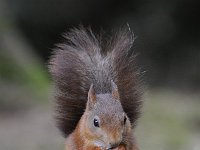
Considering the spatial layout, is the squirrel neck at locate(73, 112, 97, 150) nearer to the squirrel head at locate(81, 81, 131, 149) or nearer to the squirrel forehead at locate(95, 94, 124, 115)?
the squirrel head at locate(81, 81, 131, 149)

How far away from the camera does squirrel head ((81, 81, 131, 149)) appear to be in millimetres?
3717

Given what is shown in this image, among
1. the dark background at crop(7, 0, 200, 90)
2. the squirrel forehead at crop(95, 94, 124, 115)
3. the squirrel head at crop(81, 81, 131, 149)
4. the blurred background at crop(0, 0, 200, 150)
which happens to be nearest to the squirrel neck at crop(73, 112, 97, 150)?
the squirrel head at crop(81, 81, 131, 149)

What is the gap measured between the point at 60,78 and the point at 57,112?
19cm

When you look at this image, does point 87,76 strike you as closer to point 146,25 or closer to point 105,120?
point 105,120

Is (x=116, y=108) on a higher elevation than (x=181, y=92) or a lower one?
lower

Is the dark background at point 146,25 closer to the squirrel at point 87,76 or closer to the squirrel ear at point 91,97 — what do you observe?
the squirrel at point 87,76

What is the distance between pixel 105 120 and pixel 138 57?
632cm

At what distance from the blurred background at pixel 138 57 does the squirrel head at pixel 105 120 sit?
2962 mm

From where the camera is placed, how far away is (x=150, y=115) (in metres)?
7.84

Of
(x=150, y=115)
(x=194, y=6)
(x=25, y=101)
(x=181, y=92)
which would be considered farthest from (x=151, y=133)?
(x=194, y=6)

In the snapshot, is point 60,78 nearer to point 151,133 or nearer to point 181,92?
point 151,133

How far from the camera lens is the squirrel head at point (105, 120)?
3717mm

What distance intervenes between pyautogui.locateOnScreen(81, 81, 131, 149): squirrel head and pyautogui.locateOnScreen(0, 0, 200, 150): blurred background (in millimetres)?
→ 2962

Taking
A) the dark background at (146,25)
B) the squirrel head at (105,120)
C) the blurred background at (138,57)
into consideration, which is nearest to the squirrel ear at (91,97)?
the squirrel head at (105,120)
